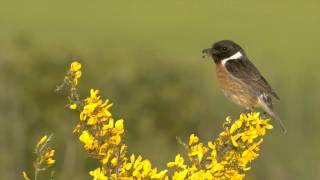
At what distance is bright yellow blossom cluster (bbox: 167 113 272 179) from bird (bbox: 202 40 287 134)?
2.47 meters

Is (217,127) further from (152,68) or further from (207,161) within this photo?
(207,161)

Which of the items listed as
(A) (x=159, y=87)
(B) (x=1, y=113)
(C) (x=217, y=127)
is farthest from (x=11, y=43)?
(C) (x=217, y=127)

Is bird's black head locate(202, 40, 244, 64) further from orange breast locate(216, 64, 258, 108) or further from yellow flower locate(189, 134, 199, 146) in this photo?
yellow flower locate(189, 134, 199, 146)

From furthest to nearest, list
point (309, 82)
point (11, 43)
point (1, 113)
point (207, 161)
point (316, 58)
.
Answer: point (316, 58) < point (309, 82) < point (11, 43) < point (1, 113) < point (207, 161)

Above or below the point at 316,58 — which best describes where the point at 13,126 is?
below

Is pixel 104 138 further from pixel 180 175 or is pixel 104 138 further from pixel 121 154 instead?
pixel 180 175

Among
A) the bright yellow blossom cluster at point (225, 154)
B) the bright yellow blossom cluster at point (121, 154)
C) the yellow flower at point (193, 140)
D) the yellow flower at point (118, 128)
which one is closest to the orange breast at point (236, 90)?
the bright yellow blossom cluster at point (225, 154)

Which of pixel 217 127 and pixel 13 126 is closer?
pixel 13 126

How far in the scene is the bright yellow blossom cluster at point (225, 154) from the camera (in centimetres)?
588

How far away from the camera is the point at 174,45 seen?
4166 cm

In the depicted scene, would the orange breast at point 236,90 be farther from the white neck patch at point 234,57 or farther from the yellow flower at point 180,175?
the yellow flower at point 180,175

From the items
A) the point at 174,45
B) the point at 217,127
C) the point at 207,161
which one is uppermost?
the point at 174,45

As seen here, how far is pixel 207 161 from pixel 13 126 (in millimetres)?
10328

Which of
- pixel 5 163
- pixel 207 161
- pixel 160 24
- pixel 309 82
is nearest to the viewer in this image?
pixel 207 161
